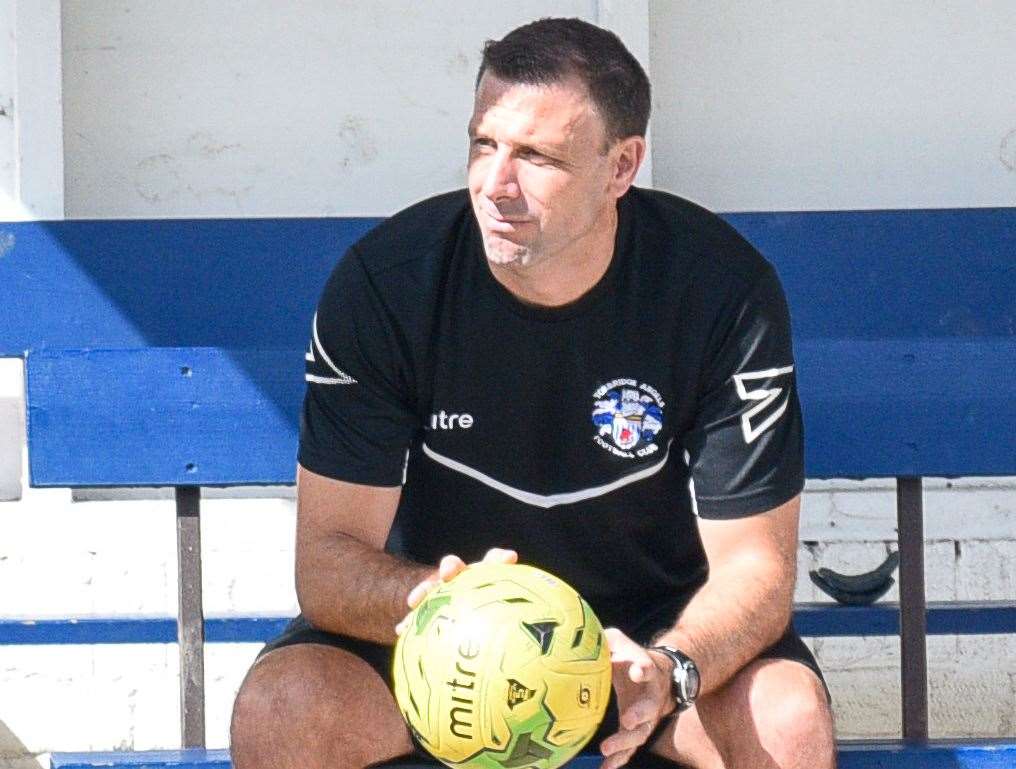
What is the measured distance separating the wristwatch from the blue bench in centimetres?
73

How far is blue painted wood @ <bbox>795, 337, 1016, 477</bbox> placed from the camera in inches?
125

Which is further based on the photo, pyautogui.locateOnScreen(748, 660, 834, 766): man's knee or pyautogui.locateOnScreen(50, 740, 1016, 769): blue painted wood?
pyautogui.locateOnScreen(50, 740, 1016, 769): blue painted wood

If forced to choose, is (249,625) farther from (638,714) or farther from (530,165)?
(638,714)

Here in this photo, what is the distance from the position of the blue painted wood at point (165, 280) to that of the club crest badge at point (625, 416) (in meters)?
1.60

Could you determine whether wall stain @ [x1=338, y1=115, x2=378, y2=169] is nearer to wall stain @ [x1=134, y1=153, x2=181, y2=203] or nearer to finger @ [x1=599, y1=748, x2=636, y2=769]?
wall stain @ [x1=134, y1=153, x2=181, y2=203]

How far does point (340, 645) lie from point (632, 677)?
50 cm

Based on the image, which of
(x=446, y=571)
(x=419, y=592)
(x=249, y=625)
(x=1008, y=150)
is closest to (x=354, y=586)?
(x=419, y=592)

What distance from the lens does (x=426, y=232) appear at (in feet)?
8.90

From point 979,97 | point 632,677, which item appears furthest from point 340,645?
point 979,97

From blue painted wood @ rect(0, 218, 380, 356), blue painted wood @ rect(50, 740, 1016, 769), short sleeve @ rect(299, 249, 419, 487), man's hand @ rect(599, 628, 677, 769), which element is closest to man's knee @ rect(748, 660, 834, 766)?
man's hand @ rect(599, 628, 677, 769)

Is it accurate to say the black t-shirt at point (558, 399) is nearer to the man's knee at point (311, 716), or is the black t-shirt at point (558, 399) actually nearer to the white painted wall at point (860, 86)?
the man's knee at point (311, 716)

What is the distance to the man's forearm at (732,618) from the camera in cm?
243

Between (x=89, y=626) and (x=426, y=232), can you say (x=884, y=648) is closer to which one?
(x=89, y=626)

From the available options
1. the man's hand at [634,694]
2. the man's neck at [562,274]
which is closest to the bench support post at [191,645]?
the man's neck at [562,274]
